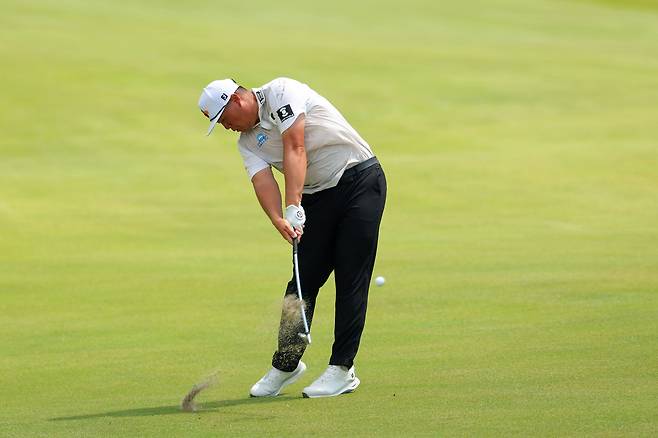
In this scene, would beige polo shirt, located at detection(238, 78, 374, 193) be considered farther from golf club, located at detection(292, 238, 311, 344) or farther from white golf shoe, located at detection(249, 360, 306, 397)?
white golf shoe, located at detection(249, 360, 306, 397)

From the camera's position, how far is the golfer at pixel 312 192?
24.1 feet

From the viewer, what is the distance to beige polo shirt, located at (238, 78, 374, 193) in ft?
24.4

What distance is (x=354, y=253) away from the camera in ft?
25.2

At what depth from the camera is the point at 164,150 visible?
2406cm

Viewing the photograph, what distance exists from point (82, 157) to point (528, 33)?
18.0 metres

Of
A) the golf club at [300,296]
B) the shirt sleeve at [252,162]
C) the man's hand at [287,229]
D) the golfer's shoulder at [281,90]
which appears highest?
the golfer's shoulder at [281,90]

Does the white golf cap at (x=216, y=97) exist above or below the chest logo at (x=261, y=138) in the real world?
above

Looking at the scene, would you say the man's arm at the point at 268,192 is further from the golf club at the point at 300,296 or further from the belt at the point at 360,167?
the belt at the point at 360,167

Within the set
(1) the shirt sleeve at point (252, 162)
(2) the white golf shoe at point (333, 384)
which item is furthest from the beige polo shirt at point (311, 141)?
(2) the white golf shoe at point (333, 384)

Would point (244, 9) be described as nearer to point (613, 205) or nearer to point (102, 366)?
point (613, 205)

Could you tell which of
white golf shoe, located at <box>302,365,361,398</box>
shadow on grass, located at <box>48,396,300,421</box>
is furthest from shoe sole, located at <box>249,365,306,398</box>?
white golf shoe, located at <box>302,365,361,398</box>

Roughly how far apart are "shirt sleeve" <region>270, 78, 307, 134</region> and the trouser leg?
1.87ft

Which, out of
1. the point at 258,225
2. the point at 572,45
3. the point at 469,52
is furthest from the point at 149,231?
the point at 572,45

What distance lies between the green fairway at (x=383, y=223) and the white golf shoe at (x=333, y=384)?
0.12 m
